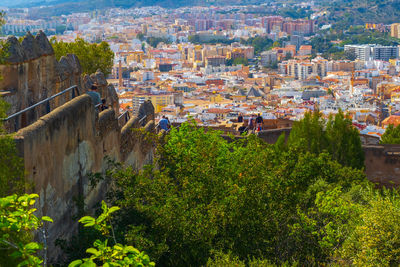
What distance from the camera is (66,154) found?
5055 millimetres

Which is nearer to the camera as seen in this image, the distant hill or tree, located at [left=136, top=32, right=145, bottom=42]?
the distant hill

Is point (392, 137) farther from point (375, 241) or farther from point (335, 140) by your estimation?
point (375, 241)

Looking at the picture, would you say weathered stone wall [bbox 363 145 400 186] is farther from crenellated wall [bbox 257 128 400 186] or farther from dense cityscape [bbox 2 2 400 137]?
dense cityscape [bbox 2 2 400 137]

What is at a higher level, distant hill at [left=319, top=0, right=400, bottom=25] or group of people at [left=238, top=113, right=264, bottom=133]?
distant hill at [left=319, top=0, right=400, bottom=25]

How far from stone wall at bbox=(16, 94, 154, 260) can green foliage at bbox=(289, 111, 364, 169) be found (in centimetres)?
887

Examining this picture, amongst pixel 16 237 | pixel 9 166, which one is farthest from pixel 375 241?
pixel 16 237

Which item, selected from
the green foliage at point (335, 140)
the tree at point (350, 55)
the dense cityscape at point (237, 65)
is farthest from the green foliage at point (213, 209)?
the tree at point (350, 55)

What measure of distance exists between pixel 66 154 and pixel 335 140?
1076cm


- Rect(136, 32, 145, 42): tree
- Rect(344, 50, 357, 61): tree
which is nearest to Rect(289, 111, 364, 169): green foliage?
Rect(344, 50, 357, 61): tree

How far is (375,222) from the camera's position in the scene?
5402 mm

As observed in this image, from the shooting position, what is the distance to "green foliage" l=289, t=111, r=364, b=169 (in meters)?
14.8

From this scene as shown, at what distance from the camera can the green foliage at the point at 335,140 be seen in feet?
48.4

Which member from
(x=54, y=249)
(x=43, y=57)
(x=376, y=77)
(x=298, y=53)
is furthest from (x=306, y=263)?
(x=298, y=53)

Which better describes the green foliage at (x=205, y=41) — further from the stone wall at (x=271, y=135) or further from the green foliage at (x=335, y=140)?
the green foliage at (x=335, y=140)
